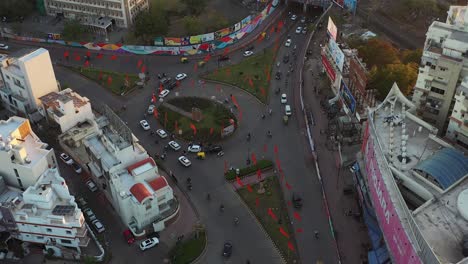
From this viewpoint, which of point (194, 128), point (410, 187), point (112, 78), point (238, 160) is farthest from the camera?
point (112, 78)

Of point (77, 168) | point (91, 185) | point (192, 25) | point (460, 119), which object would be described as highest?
point (460, 119)

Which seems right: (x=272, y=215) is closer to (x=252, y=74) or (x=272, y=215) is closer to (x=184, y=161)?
(x=184, y=161)

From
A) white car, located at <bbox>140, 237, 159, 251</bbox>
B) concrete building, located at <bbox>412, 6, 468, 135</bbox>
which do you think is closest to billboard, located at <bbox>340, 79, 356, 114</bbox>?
concrete building, located at <bbox>412, 6, 468, 135</bbox>

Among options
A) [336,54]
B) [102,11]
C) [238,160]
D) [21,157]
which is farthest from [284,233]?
[102,11]

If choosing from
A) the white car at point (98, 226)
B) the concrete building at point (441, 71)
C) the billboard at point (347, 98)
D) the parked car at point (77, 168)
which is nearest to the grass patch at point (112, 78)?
the parked car at point (77, 168)

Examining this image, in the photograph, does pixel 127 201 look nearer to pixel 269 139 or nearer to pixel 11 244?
pixel 11 244

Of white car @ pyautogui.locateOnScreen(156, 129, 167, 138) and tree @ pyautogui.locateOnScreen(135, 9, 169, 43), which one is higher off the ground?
tree @ pyautogui.locateOnScreen(135, 9, 169, 43)

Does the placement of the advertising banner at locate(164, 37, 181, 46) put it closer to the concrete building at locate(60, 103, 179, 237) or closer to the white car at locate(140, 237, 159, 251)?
the concrete building at locate(60, 103, 179, 237)
